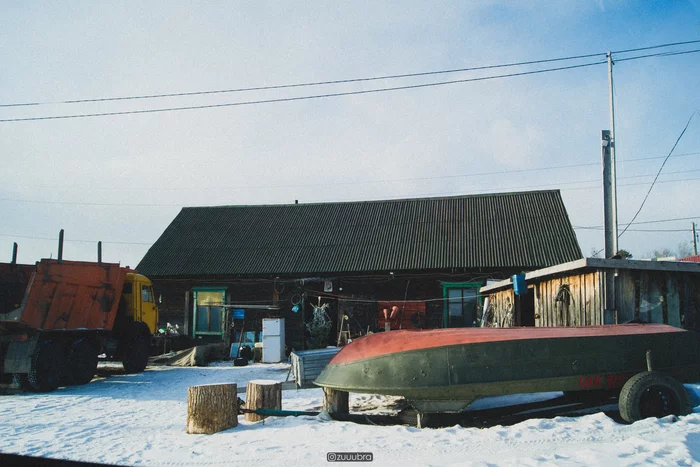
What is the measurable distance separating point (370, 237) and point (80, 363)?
11.9 meters

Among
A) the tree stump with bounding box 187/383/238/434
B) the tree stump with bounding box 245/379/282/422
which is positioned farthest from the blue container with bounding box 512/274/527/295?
the tree stump with bounding box 187/383/238/434

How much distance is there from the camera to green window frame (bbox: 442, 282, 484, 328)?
18.5 m

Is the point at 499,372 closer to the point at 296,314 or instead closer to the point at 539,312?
the point at 539,312

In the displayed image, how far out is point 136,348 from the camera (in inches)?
570

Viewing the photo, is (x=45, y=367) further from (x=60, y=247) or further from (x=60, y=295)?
(x=60, y=247)

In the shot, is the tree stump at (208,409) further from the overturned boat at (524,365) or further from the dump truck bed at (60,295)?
the dump truck bed at (60,295)

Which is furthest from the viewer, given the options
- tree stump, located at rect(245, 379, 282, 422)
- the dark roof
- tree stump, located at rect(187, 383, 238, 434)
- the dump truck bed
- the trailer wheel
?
the dark roof

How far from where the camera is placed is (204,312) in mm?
20578

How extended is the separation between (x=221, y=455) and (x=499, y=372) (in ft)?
11.0

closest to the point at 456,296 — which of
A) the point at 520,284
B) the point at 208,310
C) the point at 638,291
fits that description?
the point at 520,284

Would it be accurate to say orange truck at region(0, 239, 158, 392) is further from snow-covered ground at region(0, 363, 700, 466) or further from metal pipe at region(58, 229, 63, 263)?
snow-covered ground at region(0, 363, 700, 466)

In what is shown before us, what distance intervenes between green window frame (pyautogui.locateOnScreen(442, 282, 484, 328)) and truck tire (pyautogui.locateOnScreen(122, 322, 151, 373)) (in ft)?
31.1

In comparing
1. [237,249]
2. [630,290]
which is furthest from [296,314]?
[630,290]

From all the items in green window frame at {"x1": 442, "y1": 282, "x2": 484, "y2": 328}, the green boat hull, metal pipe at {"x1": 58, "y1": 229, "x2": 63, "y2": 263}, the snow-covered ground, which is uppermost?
metal pipe at {"x1": 58, "y1": 229, "x2": 63, "y2": 263}
